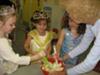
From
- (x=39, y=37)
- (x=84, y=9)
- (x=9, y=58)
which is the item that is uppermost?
(x=84, y=9)

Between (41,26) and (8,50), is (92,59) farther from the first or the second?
A: (41,26)

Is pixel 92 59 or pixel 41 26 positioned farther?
pixel 41 26

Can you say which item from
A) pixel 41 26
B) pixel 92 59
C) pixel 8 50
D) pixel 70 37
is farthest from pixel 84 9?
pixel 41 26

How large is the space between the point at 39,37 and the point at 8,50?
72cm

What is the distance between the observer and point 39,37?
77.2 inches

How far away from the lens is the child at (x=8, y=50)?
1.26 metres

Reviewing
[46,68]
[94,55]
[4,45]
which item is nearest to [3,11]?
[4,45]

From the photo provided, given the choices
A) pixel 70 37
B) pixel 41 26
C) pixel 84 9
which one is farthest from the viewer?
pixel 41 26

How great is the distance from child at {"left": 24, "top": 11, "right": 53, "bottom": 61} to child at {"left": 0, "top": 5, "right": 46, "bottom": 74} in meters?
0.58

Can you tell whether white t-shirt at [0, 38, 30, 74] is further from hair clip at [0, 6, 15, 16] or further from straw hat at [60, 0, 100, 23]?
straw hat at [60, 0, 100, 23]

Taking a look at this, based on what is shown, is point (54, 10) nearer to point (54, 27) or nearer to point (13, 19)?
point (54, 27)

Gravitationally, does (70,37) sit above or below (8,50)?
below

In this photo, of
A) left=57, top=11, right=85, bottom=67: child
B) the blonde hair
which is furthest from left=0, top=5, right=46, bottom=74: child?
left=57, top=11, right=85, bottom=67: child

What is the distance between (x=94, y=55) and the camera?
103cm
